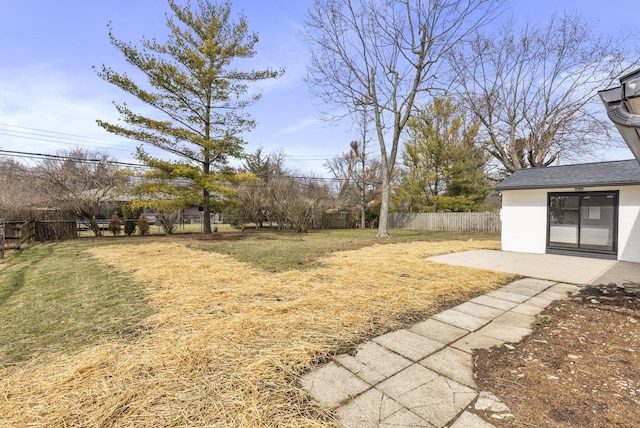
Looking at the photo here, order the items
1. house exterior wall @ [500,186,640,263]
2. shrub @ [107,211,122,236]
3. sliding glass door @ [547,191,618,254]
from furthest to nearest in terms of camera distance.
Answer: shrub @ [107,211,122,236] → sliding glass door @ [547,191,618,254] → house exterior wall @ [500,186,640,263]

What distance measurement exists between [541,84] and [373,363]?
18.0 m

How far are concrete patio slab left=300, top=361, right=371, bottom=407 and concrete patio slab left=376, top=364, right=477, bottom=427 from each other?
0.55ft

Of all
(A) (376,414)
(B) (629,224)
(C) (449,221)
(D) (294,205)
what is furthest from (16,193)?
(C) (449,221)

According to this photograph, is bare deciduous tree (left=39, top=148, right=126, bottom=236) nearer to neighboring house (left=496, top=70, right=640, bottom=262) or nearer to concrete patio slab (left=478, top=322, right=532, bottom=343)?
concrete patio slab (left=478, top=322, right=532, bottom=343)

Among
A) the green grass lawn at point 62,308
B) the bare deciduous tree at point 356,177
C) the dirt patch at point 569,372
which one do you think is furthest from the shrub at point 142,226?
the dirt patch at point 569,372

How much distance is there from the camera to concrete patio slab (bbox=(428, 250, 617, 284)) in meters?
5.14

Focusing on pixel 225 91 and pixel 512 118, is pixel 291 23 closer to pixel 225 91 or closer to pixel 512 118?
pixel 225 91

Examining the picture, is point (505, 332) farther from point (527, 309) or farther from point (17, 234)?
point (17, 234)

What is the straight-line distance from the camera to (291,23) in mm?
11562

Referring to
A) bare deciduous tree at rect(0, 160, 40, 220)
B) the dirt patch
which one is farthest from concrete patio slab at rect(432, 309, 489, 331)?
bare deciduous tree at rect(0, 160, 40, 220)

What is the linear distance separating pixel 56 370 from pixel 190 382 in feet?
3.30

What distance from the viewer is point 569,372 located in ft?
6.62

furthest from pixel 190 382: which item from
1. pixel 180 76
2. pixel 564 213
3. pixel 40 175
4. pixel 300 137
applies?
pixel 300 137

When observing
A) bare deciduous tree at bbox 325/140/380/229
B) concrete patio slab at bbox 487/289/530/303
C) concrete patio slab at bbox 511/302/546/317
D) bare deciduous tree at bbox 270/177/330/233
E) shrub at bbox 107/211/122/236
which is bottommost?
concrete patio slab at bbox 487/289/530/303
